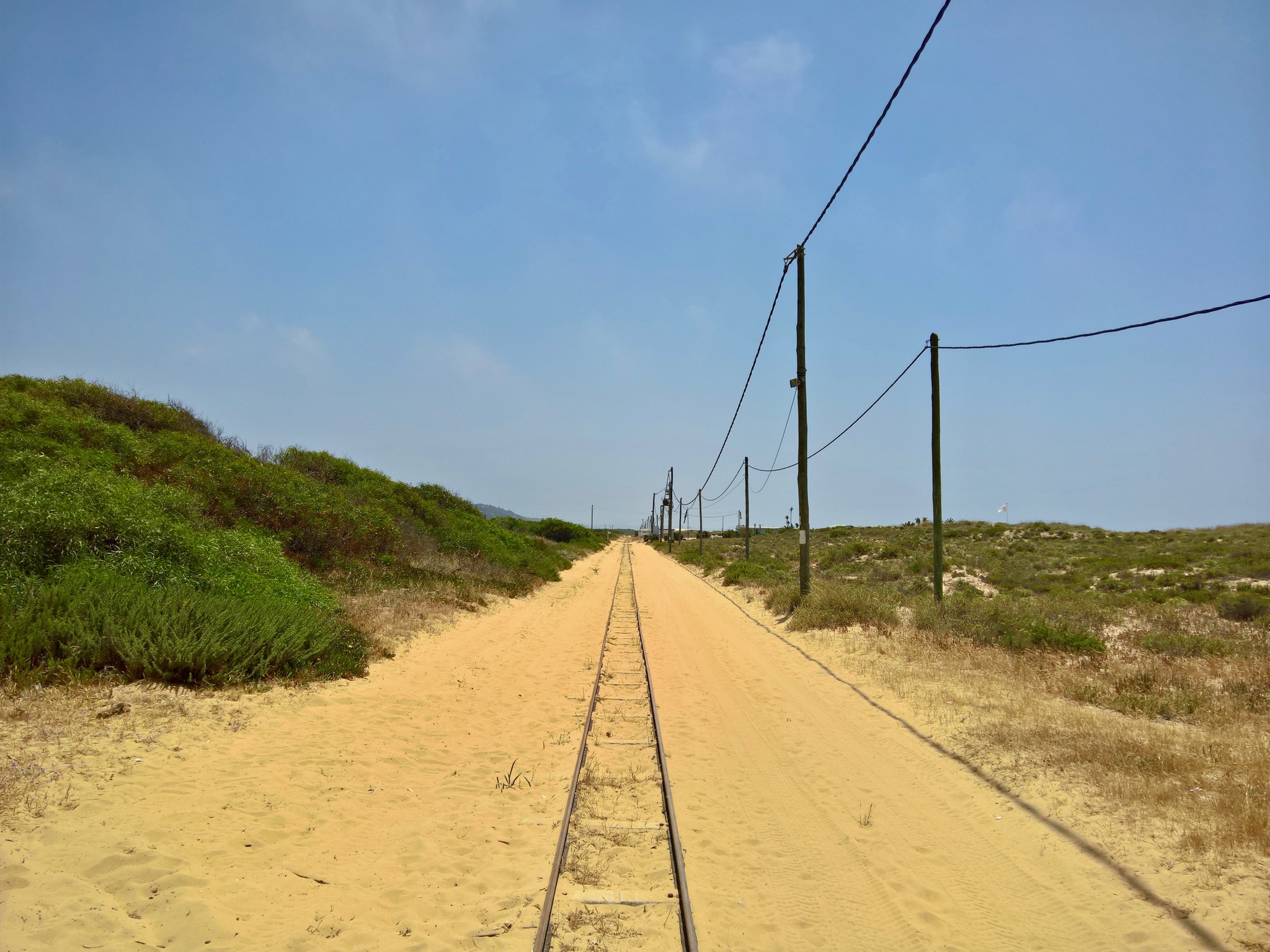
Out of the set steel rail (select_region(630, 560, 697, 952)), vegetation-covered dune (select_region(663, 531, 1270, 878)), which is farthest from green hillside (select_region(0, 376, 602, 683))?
vegetation-covered dune (select_region(663, 531, 1270, 878))

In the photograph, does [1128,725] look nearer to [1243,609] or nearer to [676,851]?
[676,851]

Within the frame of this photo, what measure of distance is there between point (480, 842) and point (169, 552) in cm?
855

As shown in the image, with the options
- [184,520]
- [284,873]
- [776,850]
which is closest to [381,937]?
[284,873]

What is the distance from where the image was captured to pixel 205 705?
805 centimetres

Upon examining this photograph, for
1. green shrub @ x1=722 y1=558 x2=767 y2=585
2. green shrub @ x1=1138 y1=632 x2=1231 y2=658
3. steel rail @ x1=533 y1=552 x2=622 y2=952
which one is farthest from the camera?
green shrub @ x1=722 y1=558 x2=767 y2=585

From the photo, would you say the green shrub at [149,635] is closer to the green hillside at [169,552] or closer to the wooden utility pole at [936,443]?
the green hillside at [169,552]

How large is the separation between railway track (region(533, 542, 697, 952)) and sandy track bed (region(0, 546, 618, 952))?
0.65 feet

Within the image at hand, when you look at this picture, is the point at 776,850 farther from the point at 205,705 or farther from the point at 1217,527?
the point at 1217,527

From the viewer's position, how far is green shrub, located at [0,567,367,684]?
780cm

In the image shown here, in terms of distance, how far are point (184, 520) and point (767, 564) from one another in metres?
31.4

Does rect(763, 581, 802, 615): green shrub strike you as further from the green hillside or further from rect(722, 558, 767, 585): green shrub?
the green hillside

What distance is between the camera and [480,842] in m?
5.76

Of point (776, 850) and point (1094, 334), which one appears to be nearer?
point (776, 850)

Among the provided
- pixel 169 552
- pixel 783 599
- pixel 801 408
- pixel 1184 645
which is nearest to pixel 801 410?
pixel 801 408
